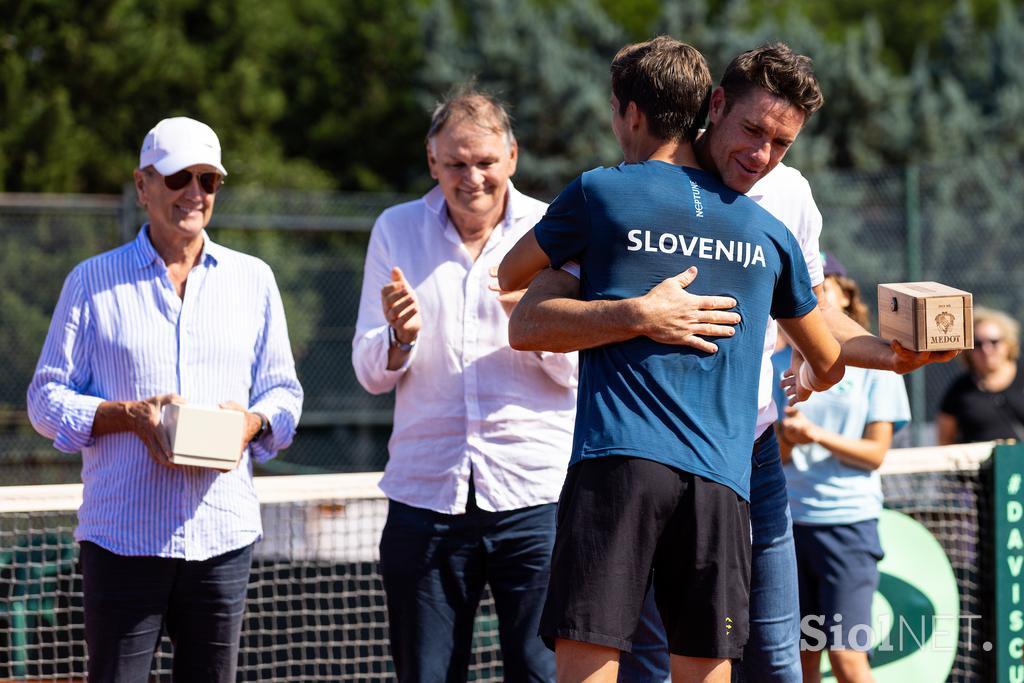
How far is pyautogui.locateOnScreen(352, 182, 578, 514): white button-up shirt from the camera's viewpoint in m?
3.54

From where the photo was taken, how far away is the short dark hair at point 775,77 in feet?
9.32

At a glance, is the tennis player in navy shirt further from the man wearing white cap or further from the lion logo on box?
the man wearing white cap

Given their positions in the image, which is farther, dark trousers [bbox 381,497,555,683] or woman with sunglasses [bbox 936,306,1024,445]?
woman with sunglasses [bbox 936,306,1024,445]

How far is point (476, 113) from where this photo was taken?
12.0ft

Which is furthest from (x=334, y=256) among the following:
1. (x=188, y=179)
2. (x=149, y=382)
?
(x=149, y=382)

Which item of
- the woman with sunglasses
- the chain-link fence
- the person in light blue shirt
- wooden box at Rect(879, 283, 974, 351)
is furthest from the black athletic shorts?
the chain-link fence

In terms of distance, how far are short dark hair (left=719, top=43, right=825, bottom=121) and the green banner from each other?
244 cm

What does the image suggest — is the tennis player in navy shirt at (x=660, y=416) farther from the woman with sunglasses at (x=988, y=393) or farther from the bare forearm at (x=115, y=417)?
the woman with sunglasses at (x=988, y=393)

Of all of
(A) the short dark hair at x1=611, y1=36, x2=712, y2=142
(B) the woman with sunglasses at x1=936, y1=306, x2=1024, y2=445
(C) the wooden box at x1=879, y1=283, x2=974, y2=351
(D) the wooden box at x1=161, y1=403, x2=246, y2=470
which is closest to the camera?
(A) the short dark hair at x1=611, y1=36, x2=712, y2=142

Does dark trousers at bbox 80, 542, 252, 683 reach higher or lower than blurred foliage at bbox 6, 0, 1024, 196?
lower

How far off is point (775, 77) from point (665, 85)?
25 centimetres

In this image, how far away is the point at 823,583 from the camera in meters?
4.54

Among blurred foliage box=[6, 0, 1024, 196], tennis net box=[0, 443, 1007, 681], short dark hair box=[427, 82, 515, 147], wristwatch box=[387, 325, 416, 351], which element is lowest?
tennis net box=[0, 443, 1007, 681]

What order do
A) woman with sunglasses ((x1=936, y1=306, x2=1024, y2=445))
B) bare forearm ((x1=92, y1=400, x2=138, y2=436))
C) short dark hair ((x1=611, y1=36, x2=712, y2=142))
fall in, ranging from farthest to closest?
woman with sunglasses ((x1=936, y1=306, x2=1024, y2=445))
bare forearm ((x1=92, y1=400, x2=138, y2=436))
short dark hair ((x1=611, y1=36, x2=712, y2=142))
